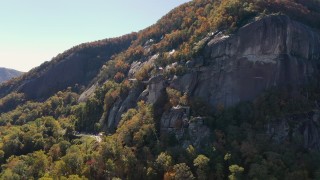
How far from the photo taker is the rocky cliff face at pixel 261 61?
106438 mm

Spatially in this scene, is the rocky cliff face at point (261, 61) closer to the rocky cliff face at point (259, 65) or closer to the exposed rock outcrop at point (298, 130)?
the rocky cliff face at point (259, 65)

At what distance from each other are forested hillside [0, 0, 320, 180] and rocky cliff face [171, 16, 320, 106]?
268 mm

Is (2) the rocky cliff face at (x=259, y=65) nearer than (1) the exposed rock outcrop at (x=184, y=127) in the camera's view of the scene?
No

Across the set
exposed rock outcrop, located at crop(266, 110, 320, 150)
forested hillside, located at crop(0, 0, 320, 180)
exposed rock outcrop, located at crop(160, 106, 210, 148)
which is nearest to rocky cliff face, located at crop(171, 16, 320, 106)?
forested hillside, located at crop(0, 0, 320, 180)

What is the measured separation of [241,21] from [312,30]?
20136 mm

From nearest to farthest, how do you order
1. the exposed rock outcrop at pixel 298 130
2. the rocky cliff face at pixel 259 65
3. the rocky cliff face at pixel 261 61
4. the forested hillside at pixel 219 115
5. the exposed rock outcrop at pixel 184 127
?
the forested hillside at pixel 219 115 < the exposed rock outcrop at pixel 298 130 < the exposed rock outcrop at pixel 184 127 < the rocky cliff face at pixel 259 65 < the rocky cliff face at pixel 261 61

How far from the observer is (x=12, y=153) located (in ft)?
424

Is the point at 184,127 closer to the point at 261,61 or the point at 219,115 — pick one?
the point at 219,115

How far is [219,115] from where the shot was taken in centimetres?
10606

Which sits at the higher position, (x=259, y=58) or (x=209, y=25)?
(x=209, y=25)

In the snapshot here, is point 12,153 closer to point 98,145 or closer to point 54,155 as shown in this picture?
point 54,155

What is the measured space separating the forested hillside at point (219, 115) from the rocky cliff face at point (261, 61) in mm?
268

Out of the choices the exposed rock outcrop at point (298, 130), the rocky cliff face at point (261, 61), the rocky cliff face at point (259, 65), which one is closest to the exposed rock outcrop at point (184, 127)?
the rocky cliff face at point (259, 65)

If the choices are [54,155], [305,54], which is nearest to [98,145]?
[54,155]
